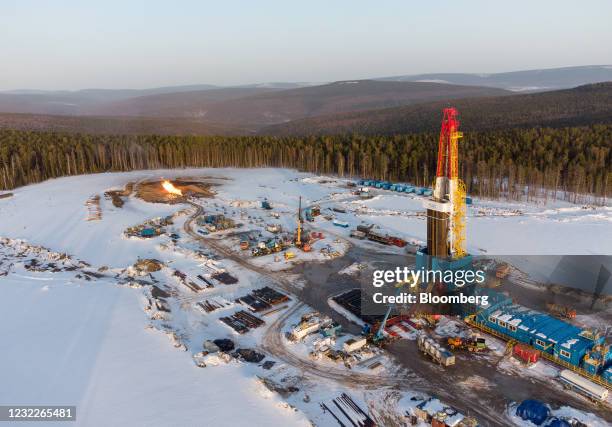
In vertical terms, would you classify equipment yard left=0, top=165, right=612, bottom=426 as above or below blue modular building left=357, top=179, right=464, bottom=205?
below

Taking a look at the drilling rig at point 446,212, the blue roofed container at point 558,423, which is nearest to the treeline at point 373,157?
the drilling rig at point 446,212

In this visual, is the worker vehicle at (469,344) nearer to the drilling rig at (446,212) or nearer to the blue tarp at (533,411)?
the blue tarp at (533,411)

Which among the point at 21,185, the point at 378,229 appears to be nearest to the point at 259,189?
the point at 378,229

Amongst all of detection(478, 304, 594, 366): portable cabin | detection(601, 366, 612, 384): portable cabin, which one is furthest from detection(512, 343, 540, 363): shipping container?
detection(601, 366, 612, 384): portable cabin

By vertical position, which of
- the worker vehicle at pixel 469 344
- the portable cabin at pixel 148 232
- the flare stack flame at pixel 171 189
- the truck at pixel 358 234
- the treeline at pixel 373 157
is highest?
the treeline at pixel 373 157

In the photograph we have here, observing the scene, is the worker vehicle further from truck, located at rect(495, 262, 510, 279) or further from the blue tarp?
truck, located at rect(495, 262, 510, 279)

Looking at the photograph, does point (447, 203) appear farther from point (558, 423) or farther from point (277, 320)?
point (558, 423)
